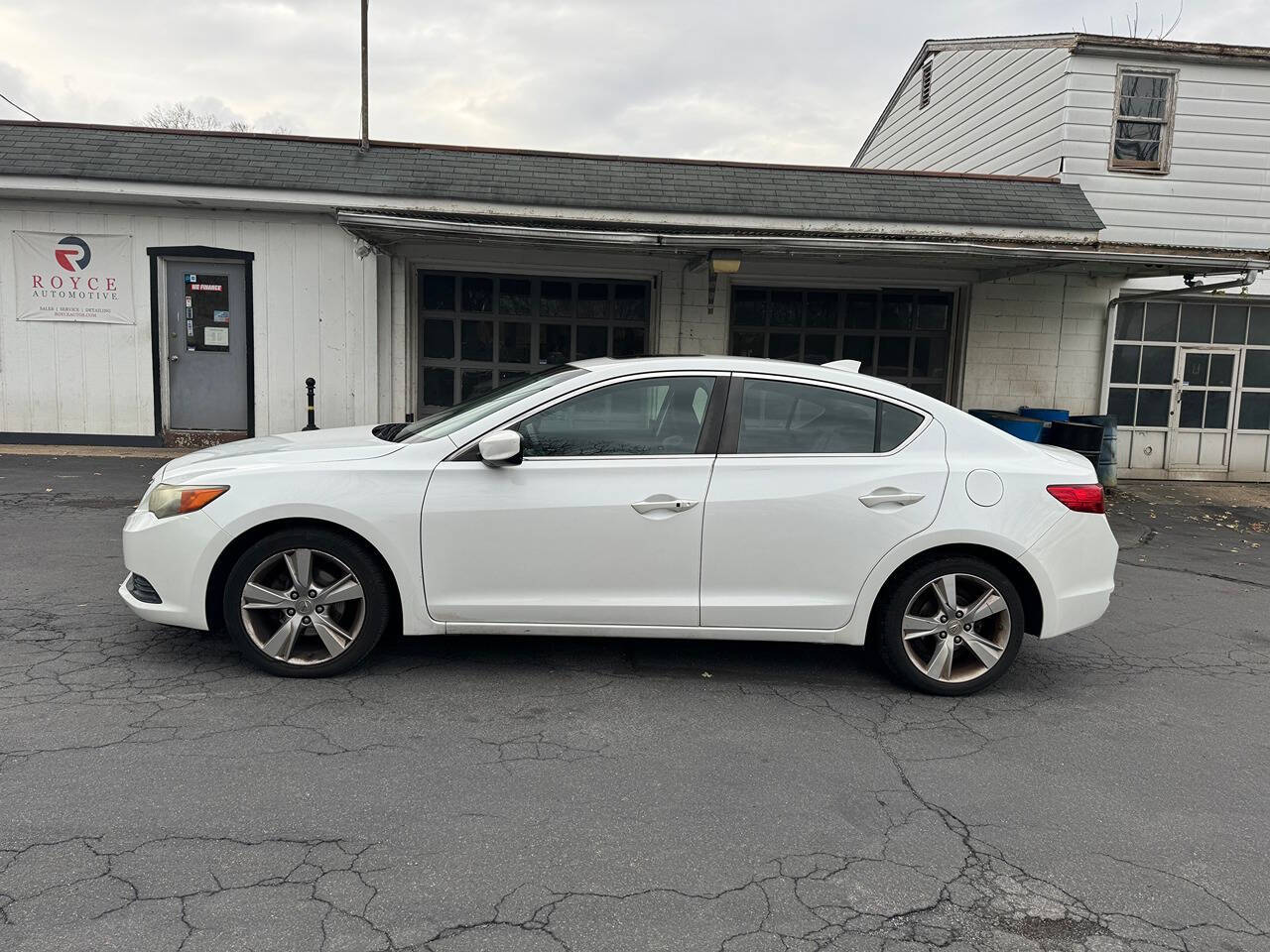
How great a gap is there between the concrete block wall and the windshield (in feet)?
30.8

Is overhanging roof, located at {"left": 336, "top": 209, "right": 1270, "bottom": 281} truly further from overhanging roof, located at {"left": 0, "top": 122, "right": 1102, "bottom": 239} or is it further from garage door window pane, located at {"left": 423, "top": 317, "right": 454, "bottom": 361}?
garage door window pane, located at {"left": 423, "top": 317, "right": 454, "bottom": 361}

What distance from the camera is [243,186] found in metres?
10.7

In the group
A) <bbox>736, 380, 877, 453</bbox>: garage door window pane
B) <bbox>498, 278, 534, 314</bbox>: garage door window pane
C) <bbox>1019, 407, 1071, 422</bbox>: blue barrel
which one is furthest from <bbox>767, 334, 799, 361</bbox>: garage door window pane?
<bbox>736, 380, 877, 453</bbox>: garage door window pane

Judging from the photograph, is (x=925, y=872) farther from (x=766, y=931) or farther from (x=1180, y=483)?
(x=1180, y=483)

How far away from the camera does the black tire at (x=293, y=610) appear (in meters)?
4.19

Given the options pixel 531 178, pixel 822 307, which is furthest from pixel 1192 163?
pixel 531 178

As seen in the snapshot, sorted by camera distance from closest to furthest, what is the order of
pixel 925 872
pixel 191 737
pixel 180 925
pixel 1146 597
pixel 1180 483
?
pixel 180 925 → pixel 925 872 → pixel 191 737 → pixel 1146 597 → pixel 1180 483

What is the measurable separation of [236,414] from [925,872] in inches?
429

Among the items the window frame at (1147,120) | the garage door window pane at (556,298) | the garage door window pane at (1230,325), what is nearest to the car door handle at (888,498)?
the garage door window pane at (556,298)

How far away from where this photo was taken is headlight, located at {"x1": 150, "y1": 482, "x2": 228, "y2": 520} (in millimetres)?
4180

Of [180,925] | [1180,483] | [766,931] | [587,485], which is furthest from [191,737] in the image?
[1180,483]

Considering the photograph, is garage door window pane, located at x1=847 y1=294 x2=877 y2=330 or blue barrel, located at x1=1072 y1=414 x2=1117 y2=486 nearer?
blue barrel, located at x1=1072 y1=414 x2=1117 y2=486

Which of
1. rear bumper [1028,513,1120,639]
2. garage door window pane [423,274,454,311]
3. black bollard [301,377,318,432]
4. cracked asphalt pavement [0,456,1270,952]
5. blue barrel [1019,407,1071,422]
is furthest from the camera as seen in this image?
garage door window pane [423,274,454,311]

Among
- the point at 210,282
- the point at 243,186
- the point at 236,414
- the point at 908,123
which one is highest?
the point at 908,123
